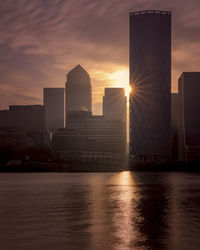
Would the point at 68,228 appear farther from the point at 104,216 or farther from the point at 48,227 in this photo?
the point at 104,216

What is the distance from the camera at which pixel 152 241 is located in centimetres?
3919

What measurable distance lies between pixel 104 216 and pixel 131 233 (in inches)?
560

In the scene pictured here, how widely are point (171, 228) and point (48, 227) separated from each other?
14941 mm

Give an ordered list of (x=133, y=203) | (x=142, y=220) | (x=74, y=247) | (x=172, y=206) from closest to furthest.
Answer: (x=74, y=247) → (x=142, y=220) → (x=172, y=206) → (x=133, y=203)

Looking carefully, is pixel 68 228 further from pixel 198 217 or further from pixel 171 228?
pixel 198 217

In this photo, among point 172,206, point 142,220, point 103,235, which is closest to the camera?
point 103,235

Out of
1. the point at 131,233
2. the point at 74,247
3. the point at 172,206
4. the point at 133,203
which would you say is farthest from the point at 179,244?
the point at 133,203

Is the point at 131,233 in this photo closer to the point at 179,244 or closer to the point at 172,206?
the point at 179,244

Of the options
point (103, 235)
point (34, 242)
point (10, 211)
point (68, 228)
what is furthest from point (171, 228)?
point (10, 211)

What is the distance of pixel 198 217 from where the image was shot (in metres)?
56.3

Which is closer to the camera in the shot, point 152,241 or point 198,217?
point 152,241

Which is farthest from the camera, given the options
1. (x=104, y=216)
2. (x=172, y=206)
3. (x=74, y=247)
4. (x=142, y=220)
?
(x=172, y=206)

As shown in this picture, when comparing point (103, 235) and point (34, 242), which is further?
point (103, 235)

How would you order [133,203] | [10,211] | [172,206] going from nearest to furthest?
[10,211] → [172,206] → [133,203]
